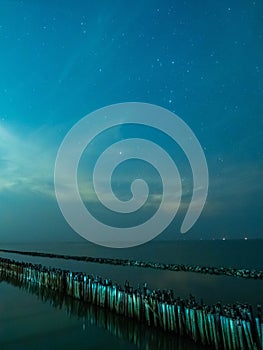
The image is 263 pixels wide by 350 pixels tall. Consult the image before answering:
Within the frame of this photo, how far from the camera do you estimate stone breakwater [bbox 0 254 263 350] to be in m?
5.70

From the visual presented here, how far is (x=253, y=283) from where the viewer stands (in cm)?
1845

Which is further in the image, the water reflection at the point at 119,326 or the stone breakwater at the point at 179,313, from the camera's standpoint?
the water reflection at the point at 119,326

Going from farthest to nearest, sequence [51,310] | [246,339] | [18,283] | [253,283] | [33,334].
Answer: [253,283] < [18,283] < [51,310] < [33,334] < [246,339]

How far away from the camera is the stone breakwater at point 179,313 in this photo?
570 centimetres

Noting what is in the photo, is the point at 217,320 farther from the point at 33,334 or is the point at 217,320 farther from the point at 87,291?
the point at 87,291

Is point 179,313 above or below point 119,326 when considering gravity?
above

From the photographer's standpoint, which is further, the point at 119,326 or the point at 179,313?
the point at 119,326

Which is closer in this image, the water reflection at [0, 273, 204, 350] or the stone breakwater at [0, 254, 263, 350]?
the stone breakwater at [0, 254, 263, 350]

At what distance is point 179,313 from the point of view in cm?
695

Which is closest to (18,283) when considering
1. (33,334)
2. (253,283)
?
(33,334)

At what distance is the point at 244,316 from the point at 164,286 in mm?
13375

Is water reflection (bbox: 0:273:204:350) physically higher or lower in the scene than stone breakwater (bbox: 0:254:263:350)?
lower

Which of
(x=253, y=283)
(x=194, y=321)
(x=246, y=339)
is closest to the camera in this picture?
(x=246, y=339)

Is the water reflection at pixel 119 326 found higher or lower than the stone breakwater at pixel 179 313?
lower
